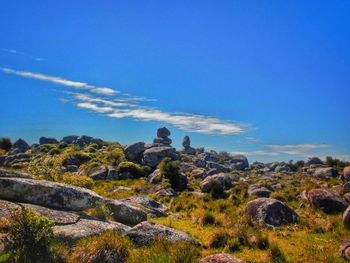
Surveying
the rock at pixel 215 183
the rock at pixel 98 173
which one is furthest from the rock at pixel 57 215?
the rock at pixel 98 173

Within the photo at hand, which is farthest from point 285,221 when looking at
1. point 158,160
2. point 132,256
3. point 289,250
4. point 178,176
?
point 158,160

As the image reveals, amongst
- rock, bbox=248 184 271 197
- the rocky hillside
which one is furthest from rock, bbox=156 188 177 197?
rock, bbox=248 184 271 197

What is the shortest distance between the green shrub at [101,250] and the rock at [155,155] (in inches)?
2194

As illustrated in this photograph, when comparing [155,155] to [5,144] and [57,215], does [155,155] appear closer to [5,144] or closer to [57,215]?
[5,144]

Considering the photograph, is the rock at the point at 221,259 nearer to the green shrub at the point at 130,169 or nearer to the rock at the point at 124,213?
the rock at the point at 124,213

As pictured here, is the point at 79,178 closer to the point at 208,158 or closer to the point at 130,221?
the point at 130,221

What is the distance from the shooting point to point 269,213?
25.9m

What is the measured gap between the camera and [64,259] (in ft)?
49.1

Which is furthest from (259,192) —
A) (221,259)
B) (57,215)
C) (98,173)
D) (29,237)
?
(29,237)

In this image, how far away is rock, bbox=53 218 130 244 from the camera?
55.7ft

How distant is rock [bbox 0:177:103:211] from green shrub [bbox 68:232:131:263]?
5.30 metres

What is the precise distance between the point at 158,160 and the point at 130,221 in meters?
49.8

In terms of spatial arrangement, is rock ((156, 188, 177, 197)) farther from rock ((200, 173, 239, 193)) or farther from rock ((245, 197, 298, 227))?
rock ((245, 197, 298, 227))

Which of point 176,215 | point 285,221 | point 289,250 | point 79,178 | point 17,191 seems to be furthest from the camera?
point 79,178
